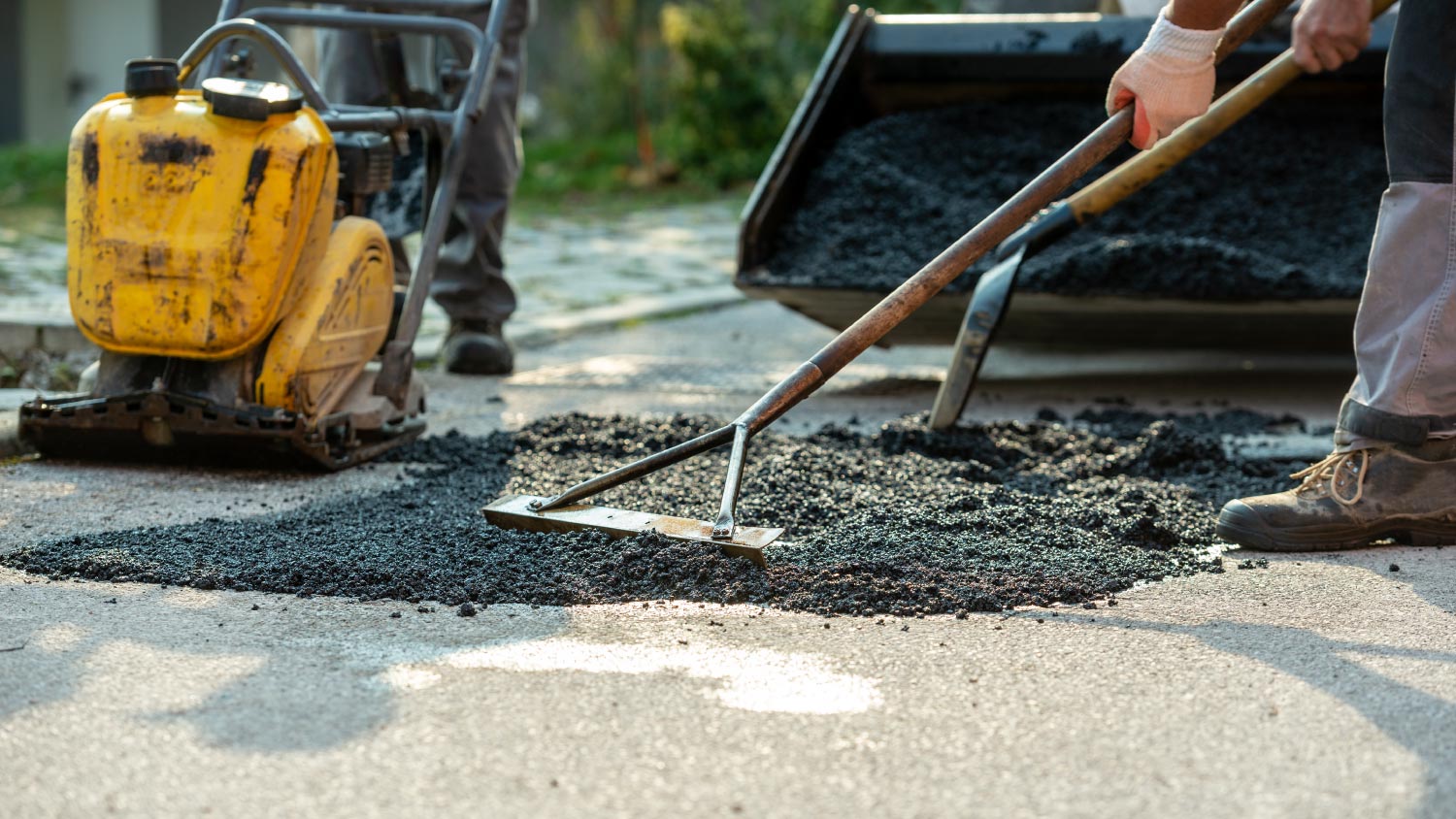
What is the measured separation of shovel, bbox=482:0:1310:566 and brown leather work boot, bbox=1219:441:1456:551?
2.10ft

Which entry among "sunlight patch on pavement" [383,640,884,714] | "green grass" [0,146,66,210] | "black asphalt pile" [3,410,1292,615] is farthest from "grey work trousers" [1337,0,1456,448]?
"green grass" [0,146,66,210]

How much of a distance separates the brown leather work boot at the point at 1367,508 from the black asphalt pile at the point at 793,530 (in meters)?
0.10

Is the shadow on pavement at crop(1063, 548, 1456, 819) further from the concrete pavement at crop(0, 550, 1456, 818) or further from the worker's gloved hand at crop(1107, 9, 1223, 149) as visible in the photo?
the worker's gloved hand at crop(1107, 9, 1223, 149)

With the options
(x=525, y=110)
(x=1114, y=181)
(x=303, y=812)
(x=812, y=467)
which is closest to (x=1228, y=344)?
(x=1114, y=181)

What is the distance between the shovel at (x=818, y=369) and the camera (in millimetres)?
2639

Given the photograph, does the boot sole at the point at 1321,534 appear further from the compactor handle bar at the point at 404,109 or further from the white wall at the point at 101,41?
the white wall at the point at 101,41

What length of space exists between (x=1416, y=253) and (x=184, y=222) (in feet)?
A: 7.15

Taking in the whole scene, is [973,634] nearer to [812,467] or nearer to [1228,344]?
[812,467]

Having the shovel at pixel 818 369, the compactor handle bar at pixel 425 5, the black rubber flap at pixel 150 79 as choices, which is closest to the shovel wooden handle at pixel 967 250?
the shovel at pixel 818 369

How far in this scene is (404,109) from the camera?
12.0ft

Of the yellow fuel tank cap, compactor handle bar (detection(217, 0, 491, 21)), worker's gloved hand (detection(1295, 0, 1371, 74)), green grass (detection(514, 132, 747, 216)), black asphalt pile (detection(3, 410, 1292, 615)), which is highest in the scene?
worker's gloved hand (detection(1295, 0, 1371, 74))

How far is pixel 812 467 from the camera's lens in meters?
3.20

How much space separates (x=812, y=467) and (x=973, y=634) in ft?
3.29

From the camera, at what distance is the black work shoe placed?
15.1ft
